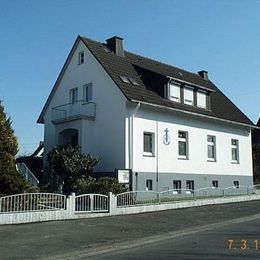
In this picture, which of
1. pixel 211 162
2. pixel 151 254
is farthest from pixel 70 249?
pixel 211 162

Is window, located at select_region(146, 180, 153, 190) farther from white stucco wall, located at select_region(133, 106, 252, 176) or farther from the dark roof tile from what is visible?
the dark roof tile

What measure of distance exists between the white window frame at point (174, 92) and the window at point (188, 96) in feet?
2.04

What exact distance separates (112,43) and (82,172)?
389 inches

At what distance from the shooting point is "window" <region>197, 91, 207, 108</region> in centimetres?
3070

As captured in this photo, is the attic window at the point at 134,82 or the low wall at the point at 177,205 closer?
the low wall at the point at 177,205

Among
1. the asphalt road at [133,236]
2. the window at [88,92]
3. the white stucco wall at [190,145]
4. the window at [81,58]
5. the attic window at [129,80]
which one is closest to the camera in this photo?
the asphalt road at [133,236]

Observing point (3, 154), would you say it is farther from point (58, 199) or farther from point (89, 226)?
point (89, 226)

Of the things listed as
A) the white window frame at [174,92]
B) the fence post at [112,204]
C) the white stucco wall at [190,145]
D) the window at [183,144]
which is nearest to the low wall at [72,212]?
the fence post at [112,204]

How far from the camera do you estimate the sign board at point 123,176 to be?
2375 cm

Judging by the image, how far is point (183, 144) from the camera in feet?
94.3

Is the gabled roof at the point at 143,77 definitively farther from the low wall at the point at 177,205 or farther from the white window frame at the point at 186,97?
the low wall at the point at 177,205

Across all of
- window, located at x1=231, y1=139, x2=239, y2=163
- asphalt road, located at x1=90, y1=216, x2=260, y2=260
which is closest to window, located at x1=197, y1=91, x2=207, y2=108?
window, located at x1=231, y1=139, x2=239, y2=163

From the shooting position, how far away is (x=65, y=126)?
27906 millimetres
